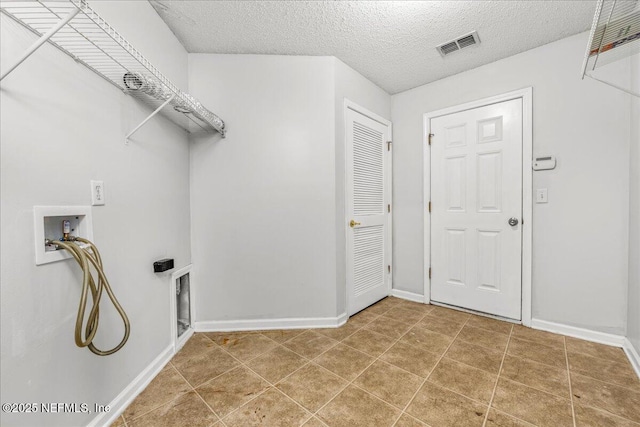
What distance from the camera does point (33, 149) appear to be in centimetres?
95

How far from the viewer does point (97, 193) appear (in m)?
1.21

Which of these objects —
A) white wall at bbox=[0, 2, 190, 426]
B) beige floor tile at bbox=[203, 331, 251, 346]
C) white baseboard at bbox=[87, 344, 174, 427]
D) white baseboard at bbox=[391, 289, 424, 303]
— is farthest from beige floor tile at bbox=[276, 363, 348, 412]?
white baseboard at bbox=[391, 289, 424, 303]

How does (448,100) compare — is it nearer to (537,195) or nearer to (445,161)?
(445,161)

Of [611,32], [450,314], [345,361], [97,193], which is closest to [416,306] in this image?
[450,314]

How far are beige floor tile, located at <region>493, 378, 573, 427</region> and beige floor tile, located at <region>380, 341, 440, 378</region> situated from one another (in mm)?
372

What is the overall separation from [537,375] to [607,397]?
11.4 inches

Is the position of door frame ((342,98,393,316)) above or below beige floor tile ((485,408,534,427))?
above

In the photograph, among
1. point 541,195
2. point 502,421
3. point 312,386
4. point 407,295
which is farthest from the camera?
point 407,295

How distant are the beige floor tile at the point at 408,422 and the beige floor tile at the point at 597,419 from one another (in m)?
0.76

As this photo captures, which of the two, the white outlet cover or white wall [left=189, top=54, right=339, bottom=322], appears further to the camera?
white wall [left=189, top=54, right=339, bottom=322]

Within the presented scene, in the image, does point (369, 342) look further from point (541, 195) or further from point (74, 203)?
point (74, 203)

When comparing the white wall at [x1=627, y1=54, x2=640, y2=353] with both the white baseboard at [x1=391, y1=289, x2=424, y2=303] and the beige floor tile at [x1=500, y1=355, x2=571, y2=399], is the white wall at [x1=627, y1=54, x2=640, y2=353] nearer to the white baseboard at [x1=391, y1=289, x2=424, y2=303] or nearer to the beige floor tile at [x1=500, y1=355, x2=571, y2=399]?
the beige floor tile at [x1=500, y1=355, x2=571, y2=399]

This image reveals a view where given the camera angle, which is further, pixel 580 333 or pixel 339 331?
pixel 339 331

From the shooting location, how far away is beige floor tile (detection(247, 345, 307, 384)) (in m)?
1.57
